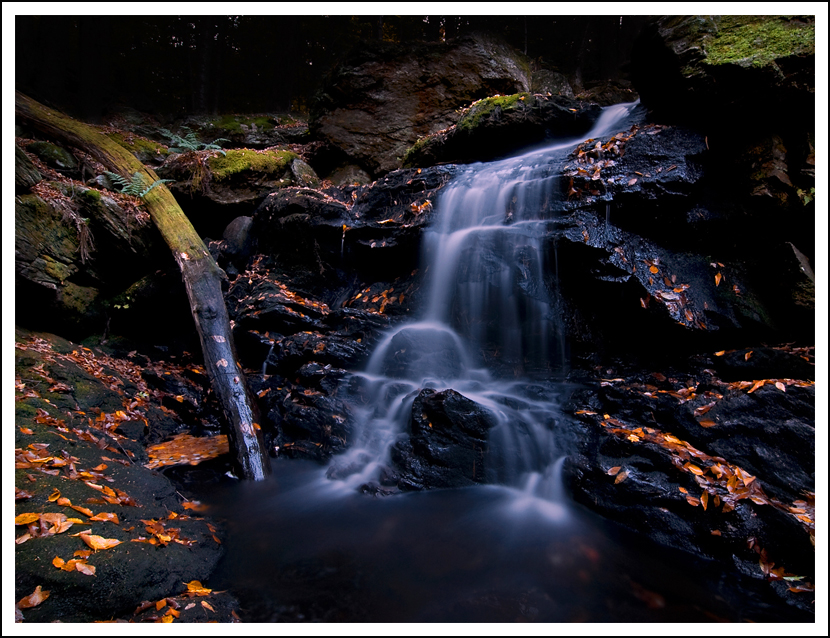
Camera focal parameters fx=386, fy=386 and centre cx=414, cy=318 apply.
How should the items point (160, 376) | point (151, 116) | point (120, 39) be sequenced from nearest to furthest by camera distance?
point (160, 376)
point (151, 116)
point (120, 39)

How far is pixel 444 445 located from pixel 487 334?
2408 millimetres

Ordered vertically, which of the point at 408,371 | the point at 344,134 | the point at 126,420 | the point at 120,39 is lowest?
the point at 126,420

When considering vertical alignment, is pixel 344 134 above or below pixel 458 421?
above

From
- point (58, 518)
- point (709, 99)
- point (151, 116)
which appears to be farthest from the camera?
point (151, 116)

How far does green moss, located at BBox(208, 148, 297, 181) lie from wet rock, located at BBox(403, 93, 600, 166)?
4551 millimetres

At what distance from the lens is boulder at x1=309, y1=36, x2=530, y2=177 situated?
423 inches

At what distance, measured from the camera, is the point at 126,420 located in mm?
5297

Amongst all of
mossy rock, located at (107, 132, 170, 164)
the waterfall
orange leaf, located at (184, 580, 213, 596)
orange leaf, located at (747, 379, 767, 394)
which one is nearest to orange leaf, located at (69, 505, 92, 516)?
orange leaf, located at (184, 580, 213, 596)

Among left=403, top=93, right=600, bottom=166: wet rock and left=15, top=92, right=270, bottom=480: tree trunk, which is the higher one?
left=403, top=93, right=600, bottom=166: wet rock

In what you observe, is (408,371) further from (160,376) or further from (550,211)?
(160,376)

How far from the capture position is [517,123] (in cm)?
815

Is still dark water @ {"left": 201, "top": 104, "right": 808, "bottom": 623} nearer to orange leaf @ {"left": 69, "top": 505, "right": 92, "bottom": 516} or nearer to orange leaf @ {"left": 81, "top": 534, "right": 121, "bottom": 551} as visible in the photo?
orange leaf @ {"left": 81, "top": 534, "right": 121, "bottom": 551}

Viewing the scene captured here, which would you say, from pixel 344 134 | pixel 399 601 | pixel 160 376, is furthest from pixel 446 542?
pixel 344 134

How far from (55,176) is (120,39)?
15.0m
